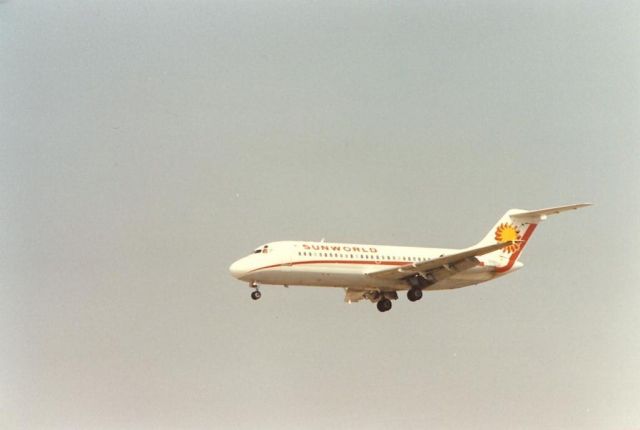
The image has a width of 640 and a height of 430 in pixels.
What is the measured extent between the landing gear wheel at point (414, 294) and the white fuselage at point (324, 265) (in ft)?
1.39

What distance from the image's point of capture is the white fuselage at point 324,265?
36.5 metres

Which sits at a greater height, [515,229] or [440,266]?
[515,229]

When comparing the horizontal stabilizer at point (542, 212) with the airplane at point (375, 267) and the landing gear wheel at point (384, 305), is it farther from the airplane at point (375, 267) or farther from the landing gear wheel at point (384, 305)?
the landing gear wheel at point (384, 305)

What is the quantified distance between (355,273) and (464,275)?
6391mm

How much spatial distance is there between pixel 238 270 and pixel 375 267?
7.05 meters

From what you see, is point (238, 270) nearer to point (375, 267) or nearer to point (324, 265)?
point (324, 265)

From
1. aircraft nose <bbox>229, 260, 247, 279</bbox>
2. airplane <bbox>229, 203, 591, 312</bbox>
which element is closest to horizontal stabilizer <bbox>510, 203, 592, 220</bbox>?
airplane <bbox>229, 203, 591, 312</bbox>

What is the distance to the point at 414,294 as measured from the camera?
39.8 meters

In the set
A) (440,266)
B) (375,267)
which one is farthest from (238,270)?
(440,266)

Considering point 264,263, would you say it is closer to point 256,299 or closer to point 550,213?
point 256,299

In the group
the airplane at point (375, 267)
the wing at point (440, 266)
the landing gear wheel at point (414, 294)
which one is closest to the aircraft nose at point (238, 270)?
the airplane at point (375, 267)

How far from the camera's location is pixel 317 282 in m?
37.9

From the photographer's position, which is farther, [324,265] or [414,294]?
[414,294]

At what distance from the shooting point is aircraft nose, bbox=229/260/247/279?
119ft
